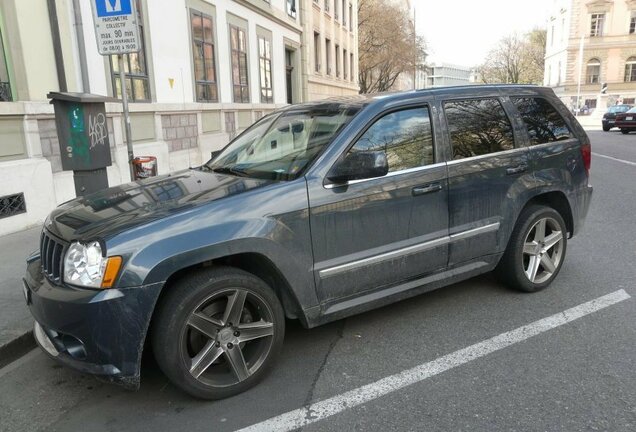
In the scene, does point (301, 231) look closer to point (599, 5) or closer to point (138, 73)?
point (138, 73)

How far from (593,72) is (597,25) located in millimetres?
5668

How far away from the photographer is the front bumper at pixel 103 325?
2.60m

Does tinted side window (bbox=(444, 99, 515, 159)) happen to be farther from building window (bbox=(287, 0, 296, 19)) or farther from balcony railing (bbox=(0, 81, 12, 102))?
building window (bbox=(287, 0, 296, 19))

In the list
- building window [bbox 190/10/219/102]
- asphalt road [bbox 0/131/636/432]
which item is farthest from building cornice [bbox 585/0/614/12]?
asphalt road [bbox 0/131/636/432]

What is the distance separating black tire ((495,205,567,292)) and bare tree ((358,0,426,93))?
3736 cm

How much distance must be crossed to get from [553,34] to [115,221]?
80.2 metres

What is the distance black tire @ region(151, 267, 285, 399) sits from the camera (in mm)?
2754

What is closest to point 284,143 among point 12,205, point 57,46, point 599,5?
point 12,205

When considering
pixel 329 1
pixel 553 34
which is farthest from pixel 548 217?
pixel 553 34

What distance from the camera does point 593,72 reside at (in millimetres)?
61969

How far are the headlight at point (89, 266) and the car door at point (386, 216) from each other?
47.6 inches

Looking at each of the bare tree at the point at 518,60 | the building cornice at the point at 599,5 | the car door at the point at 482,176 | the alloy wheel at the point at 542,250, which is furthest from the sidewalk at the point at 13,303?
the bare tree at the point at 518,60

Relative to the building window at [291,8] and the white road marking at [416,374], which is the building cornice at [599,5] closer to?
the building window at [291,8]

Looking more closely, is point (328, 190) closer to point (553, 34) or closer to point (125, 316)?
point (125, 316)
